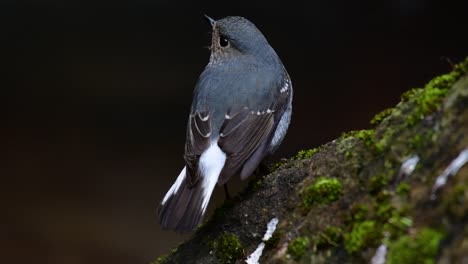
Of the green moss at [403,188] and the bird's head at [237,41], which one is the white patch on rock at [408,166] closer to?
the green moss at [403,188]

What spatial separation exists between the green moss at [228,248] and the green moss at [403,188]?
966 mm

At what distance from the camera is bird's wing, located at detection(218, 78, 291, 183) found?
3.95 metres

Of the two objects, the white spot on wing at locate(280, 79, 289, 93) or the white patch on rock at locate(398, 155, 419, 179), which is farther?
the white spot on wing at locate(280, 79, 289, 93)

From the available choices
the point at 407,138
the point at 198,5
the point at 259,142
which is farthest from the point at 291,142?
the point at 407,138

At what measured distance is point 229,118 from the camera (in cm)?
421

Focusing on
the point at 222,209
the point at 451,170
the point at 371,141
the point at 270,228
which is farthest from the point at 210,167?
the point at 451,170

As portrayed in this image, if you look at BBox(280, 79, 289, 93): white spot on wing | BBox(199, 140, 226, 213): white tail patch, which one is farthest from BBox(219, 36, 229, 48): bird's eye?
BBox(199, 140, 226, 213): white tail patch

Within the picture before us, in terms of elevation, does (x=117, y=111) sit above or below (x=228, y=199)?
above

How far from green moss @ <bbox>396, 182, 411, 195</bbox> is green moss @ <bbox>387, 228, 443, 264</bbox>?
214 millimetres

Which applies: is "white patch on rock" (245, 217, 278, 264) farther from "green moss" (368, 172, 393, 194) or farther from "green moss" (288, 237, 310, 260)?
"green moss" (368, 172, 393, 194)

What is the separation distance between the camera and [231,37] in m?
4.95

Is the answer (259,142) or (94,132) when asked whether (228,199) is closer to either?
(259,142)

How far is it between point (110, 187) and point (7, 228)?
1.07m

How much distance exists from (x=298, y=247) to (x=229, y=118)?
1401 millimetres
